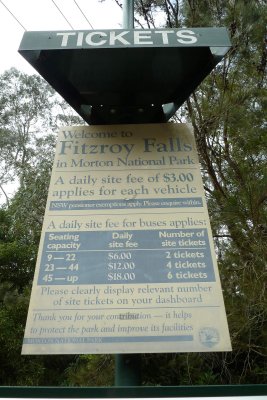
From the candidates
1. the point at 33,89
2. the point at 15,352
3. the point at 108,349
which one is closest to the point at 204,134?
the point at 108,349

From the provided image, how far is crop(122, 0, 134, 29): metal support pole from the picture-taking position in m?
2.74

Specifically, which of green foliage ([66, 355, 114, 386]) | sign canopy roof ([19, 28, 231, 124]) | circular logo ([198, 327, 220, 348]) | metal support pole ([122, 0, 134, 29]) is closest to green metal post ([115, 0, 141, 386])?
circular logo ([198, 327, 220, 348])

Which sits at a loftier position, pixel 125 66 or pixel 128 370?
pixel 125 66

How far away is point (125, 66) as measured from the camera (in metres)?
2.18

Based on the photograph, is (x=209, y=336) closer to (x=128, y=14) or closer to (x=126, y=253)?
(x=126, y=253)

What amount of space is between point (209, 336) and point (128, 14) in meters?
2.19

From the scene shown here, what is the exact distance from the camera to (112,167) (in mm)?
2172

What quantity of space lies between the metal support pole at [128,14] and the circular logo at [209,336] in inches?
80.6

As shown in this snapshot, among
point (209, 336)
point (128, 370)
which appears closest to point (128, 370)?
point (128, 370)

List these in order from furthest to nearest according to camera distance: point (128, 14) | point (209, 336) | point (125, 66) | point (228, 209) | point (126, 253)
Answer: point (228, 209) → point (128, 14) → point (125, 66) → point (126, 253) → point (209, 336)

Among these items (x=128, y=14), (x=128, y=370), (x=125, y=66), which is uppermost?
(x=128, y=14)

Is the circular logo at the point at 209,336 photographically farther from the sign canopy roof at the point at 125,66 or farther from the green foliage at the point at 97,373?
the green foliage at the point at 97,373

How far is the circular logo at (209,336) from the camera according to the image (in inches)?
62.8

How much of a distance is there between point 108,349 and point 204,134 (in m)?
3.42
